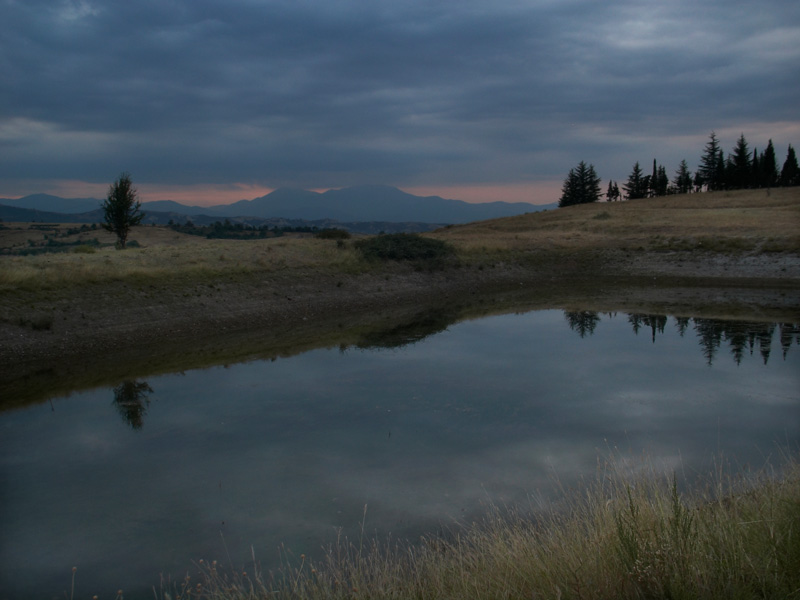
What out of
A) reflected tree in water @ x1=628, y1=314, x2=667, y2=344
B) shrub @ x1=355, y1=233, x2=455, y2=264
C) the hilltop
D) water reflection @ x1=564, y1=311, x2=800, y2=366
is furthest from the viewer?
shrub @ x1=355, y1=233, x2=455, y2=264

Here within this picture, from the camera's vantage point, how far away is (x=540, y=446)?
33.6ft

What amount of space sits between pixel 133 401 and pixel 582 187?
9728 cm

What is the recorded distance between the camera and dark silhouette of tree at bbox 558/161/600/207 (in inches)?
3954

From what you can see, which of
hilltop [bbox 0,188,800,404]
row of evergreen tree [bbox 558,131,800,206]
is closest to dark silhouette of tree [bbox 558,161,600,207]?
row of evergreen tree [bbox 558,131,800,206]

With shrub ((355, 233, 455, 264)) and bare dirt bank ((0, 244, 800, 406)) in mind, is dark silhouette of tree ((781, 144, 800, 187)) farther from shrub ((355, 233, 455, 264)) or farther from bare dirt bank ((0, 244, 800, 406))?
shrub ((355, 233, 455, 264))

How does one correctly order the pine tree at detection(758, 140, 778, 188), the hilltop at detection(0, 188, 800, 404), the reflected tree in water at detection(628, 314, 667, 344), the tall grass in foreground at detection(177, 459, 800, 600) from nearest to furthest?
the tall grass in foreground at detection(177, 459, 800, 600) → the hilltop at detection(0, 188, 800, 404) → the reflected tree in water at detection(628, 314, 667, 344) → the pine tree at detection(758, 140, 778, 188)

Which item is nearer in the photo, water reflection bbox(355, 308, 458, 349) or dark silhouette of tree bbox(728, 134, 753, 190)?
water reflection bbox(355, 308, 458, 349)

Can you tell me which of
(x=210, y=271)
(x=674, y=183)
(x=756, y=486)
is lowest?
(x=756, y=486)

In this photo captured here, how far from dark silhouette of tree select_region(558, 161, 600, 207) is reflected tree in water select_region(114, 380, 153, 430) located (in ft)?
309

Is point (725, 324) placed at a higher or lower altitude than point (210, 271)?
lower

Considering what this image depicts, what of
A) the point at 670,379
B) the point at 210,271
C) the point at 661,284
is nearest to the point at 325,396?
the point at 670,379

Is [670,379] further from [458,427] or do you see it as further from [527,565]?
[527,565]

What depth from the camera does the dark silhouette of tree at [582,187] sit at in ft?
330

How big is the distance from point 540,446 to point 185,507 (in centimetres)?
588
